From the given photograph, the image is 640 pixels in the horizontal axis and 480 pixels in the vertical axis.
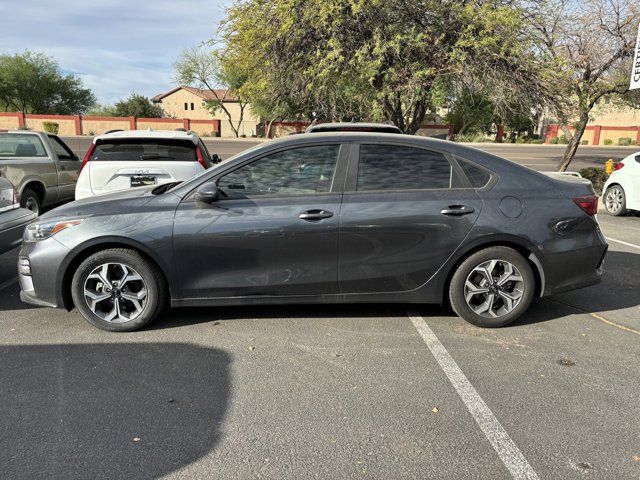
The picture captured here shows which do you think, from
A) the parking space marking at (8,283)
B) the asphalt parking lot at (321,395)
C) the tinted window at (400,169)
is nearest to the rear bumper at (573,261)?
the asphalt parking lot at (321,395)

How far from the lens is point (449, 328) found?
4336mm

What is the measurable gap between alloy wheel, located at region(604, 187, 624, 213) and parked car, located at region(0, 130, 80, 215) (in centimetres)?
1092

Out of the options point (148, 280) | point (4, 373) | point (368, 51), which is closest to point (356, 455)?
point (148, 280)

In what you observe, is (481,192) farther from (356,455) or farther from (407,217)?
(356,455)

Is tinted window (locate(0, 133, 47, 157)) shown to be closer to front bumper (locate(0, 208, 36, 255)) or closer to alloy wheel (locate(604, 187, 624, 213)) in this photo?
front bumper (locate(0, 208, 36, 255))

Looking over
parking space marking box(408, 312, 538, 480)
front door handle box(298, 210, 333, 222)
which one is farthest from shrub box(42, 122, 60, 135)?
parking space marking box(408, 312, 538, 480)

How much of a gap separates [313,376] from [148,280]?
1.63 m

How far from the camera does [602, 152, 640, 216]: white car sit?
381 inches

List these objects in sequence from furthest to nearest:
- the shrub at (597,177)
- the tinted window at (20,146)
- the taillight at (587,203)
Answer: the shrub at (597,177) < the tinted window at (20,146) < the taillight at (587,203)

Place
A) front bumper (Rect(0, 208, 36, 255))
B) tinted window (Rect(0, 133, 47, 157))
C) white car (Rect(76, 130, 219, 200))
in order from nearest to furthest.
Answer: front bumper (Rect(0, 208, 36, 255)), white car (Rect(76, 130, 219, 200)), tinted window (Rect(0, 133, 47, 157))

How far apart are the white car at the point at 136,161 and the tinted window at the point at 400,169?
2.75 m

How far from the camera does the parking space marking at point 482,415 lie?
8.44 ft

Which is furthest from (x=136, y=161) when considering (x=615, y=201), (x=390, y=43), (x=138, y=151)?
(x=615, y=201)

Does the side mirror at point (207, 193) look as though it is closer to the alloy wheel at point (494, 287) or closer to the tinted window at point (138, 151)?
the alloy wheel at point (494, 287)
